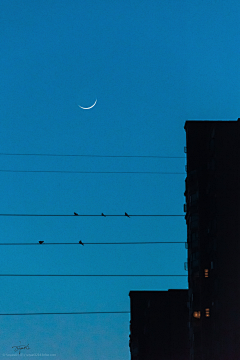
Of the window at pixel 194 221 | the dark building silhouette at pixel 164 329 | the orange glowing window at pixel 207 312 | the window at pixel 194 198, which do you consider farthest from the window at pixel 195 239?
the dark building silhouette at pixel 164 329

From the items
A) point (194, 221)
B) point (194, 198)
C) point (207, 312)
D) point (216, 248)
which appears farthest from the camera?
point (194, 198)

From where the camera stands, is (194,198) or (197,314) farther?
(194,198)

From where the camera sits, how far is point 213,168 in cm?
5994

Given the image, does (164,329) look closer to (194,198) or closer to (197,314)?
(197,314)

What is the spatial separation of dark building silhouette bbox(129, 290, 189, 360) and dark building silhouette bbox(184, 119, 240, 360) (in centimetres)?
1963

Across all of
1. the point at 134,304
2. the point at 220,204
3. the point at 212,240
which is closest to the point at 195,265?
the point at 212,240

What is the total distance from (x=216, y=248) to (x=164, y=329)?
31718 millimetres

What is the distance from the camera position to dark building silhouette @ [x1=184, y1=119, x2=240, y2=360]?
54906 mm

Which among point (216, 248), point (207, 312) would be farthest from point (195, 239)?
point (207, 312)

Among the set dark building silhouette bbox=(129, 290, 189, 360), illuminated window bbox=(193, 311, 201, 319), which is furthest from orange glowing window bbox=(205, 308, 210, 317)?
dark building silhouette bbox=(129, 290, 189, 360)

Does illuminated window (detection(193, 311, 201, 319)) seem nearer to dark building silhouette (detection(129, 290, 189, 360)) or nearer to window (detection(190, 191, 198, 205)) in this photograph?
window (detection(190, 191, 198, 205))

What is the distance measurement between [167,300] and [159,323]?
4208 millimetres

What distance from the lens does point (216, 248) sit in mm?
56875

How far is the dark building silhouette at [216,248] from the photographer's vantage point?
5491cm
